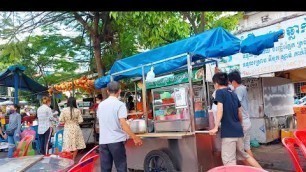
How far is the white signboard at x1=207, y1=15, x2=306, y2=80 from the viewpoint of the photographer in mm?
7551

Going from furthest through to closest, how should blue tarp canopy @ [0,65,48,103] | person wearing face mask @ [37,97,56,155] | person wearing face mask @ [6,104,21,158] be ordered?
blue tarp canopy @ [0,65,48,103], person wearing face mask @ [6,104,21,158], person wearing face mask @ [37,97,56,155]

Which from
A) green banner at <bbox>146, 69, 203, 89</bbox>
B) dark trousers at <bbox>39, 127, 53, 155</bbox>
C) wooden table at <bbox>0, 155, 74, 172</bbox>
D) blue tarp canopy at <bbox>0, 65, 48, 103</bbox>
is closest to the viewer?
wooden table at <bbox>0, 155, 74, 172</bbox>

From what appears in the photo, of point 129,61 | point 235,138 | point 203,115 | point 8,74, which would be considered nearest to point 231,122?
point 235,138

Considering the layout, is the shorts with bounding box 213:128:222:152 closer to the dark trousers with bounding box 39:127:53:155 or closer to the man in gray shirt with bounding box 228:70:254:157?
the man in gray shirt with bounding box 228:70:254:157

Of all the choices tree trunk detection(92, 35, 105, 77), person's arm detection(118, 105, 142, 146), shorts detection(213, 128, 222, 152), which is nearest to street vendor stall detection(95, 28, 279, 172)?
shorts detection(213, 128, 222, 152)

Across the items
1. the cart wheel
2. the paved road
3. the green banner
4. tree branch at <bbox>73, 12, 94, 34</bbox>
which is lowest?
the paved road

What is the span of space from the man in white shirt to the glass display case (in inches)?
37.9

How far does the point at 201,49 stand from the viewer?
234 inches

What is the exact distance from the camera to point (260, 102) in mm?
9453

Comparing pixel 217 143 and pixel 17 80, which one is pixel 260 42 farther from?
pixel 17 80

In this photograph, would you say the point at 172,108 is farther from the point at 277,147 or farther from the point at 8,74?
the point at 8,74

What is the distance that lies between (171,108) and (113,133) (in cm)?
133

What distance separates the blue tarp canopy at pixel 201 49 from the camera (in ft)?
18.7

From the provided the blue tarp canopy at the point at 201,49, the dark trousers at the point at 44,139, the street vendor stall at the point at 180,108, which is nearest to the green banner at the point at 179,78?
the street vendor stall at the point at 180,108
